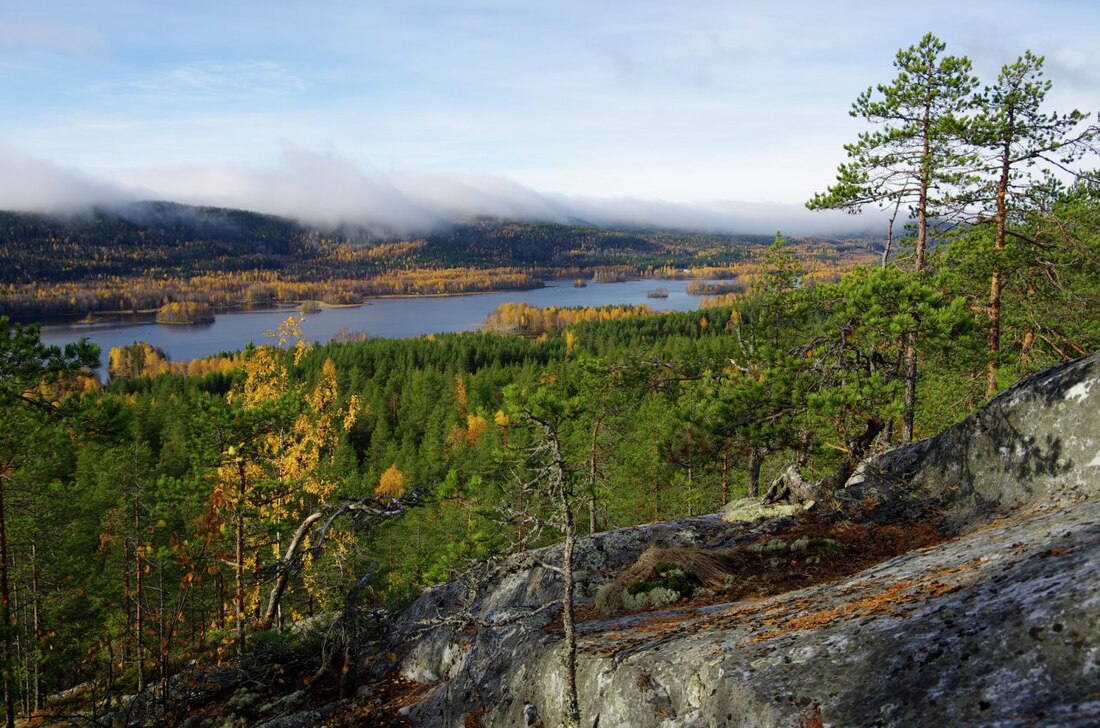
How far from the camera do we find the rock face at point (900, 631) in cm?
438

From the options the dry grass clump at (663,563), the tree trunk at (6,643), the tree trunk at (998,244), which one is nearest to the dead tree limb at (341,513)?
the dry grass clump at (663,563)

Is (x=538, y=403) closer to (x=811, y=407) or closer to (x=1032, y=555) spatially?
(x=1032, y=555)

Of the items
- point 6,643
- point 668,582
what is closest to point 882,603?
point 668,582

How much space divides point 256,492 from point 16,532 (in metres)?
9.12

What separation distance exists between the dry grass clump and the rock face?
424mm

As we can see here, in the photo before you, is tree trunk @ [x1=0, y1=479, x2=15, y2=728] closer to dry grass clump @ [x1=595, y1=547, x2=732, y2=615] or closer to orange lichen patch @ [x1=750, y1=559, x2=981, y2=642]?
dry grass clump @ [x1=595, y1=547, x2=732, y2=615]

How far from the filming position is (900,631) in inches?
209

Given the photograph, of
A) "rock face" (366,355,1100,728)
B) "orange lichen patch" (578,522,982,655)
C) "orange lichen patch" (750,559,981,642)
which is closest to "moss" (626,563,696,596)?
"orange lichen patch" (578,522,982,655)

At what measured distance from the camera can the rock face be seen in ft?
14.4

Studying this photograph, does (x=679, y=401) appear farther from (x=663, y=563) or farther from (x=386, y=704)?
(x=386, y=704)

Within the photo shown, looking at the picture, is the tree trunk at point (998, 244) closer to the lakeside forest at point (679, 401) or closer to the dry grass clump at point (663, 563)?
the lakeside forest at point (679, 401)

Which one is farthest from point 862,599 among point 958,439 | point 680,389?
point 680,389

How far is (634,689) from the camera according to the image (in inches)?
255

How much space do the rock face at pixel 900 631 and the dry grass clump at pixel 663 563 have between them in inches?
16.7
